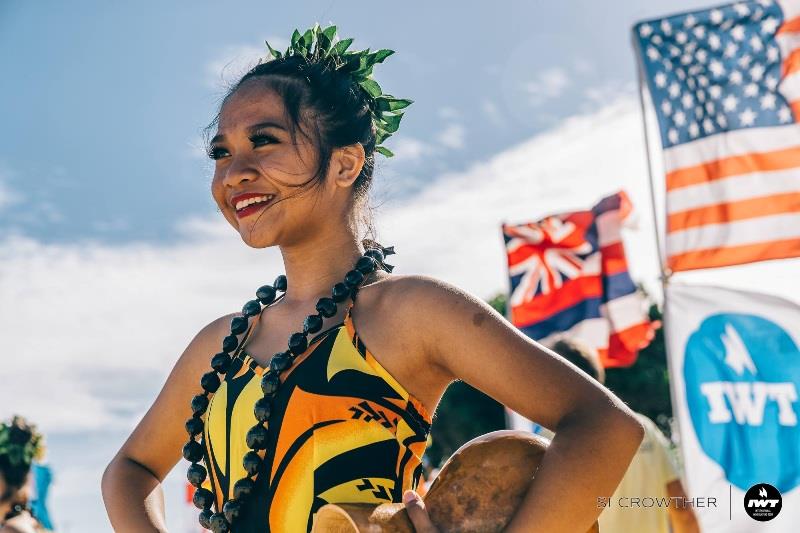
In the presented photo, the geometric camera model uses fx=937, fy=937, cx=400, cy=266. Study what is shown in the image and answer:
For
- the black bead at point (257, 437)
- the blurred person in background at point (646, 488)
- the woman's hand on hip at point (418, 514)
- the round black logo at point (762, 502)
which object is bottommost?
the round black logo at point (762, 502)

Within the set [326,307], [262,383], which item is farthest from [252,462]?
[326,307]

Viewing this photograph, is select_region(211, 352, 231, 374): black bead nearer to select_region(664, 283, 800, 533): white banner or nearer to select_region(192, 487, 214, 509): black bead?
select_region(192, 487, 214, 509): black bead

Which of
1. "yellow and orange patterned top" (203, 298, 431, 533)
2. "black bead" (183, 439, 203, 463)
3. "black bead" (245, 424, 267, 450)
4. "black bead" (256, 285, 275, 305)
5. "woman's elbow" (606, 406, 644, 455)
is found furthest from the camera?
"black bead" (256, 285, 275, 305)

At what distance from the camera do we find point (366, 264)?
94.2 inches

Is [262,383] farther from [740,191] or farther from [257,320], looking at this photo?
[740,191]

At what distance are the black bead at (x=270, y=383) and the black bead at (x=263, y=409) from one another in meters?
0.02

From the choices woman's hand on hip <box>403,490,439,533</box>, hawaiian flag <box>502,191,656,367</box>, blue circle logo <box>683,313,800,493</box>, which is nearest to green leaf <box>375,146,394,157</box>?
woman's hand on hip <box>403,490,439,533</box>

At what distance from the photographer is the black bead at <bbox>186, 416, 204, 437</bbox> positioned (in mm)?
2449

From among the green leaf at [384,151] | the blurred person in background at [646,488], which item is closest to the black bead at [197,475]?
the green leaf at [384,151]

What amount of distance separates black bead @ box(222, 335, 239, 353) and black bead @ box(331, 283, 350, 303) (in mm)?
373

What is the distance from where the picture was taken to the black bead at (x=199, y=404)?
2480 mm

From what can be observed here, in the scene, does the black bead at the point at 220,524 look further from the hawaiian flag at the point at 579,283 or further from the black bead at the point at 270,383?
the hawaiian flag at the point at 579,283

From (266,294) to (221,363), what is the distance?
0.28 meters

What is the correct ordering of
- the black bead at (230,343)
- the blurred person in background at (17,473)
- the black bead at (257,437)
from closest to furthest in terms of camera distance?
the black bead at (257,437) < the black bead at (230,343) < the blurred person in background at (17,473)
